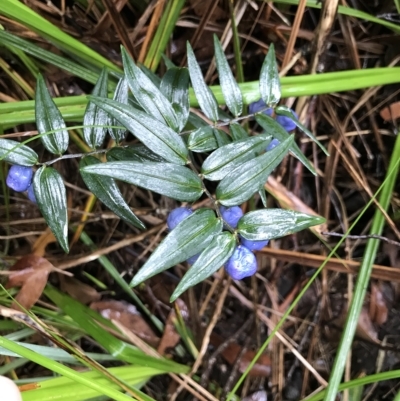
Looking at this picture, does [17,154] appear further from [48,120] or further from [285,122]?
[285,122]

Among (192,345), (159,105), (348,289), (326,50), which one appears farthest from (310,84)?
(192,345)

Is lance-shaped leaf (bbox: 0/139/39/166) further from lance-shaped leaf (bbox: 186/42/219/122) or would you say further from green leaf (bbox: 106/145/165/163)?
lance-shaped leaf (bbox: 186/42/219/122)

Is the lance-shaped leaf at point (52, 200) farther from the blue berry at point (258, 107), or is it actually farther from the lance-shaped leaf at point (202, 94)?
the blue berry at point (258, 107)

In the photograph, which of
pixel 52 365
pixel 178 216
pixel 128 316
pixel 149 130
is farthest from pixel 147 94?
pixel 128 316

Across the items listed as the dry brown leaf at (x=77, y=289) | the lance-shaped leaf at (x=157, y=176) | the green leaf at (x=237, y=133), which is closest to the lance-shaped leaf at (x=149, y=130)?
the lance-shaped leaf at (x=157, y=176)

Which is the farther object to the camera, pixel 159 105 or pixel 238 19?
pixel 238 19

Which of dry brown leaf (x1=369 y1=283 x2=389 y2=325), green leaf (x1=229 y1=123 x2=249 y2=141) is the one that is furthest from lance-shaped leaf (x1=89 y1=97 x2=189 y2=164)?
dry brown leaf (x1=369 y1=283 x2=389 y2=325)

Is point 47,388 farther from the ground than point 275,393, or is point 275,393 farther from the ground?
point 47,388

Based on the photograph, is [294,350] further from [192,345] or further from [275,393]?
[192,345]
